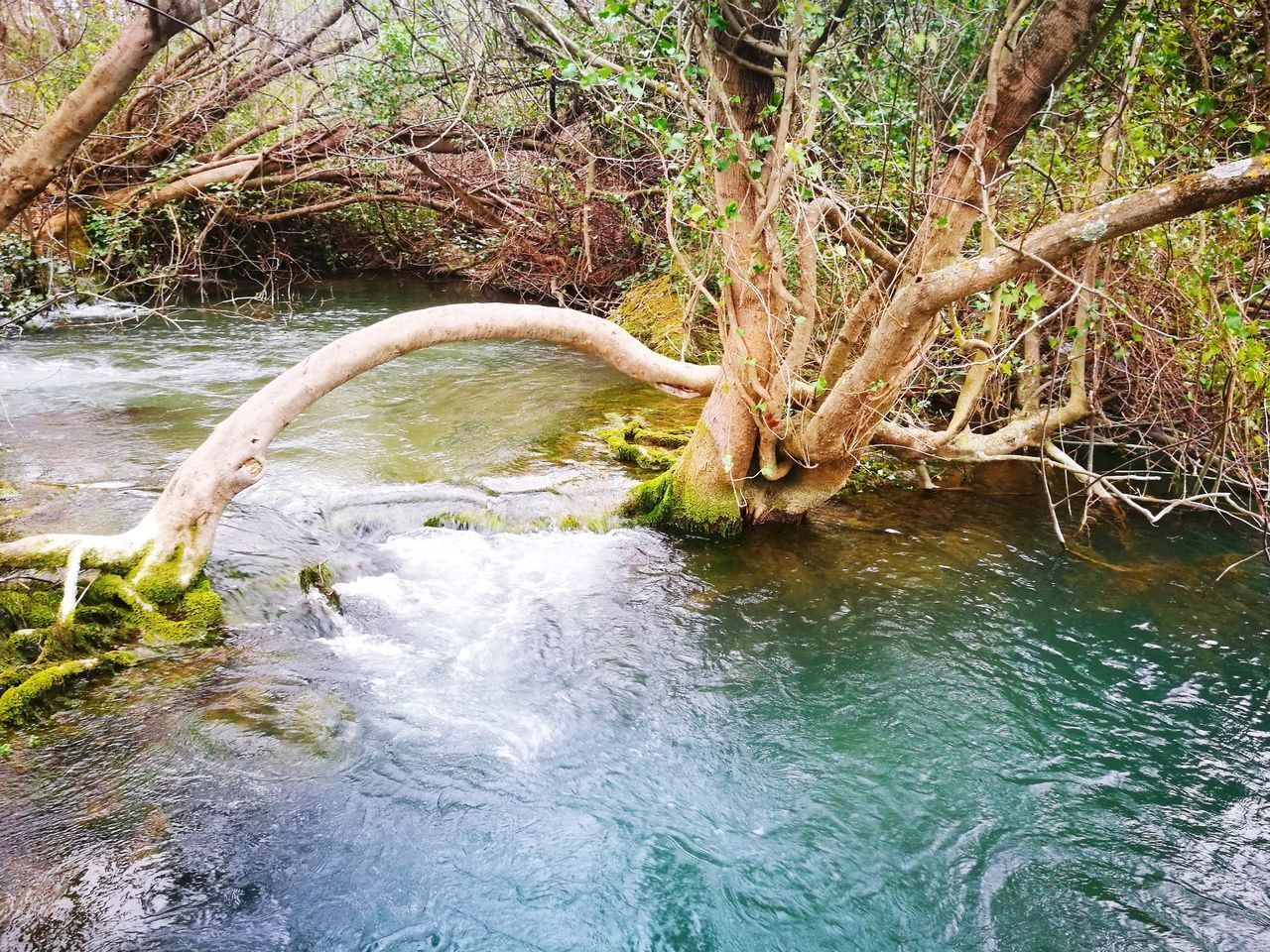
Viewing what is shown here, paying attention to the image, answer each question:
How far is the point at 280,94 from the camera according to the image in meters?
13.9

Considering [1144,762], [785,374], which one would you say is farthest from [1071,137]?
[1144,762]

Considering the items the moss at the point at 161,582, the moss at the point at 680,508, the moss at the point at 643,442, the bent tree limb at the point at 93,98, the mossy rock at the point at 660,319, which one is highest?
the bent tree limb at the point at 93,98

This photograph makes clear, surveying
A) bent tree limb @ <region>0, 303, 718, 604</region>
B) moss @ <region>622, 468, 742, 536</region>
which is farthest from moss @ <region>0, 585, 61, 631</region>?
moss @ <region>622, 468, 742, 536</region>

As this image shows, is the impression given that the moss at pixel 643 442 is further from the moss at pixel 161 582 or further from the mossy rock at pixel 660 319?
the moss at pixel 161 582

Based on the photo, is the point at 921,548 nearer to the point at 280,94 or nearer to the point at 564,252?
the point at 564,252

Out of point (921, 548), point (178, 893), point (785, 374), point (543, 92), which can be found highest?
point (543, 92)

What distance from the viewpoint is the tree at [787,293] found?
16.4 feet

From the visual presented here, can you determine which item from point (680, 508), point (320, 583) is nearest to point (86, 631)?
point (320, 583)

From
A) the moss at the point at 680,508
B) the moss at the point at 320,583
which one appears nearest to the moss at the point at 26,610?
the moss at the point at 320,583

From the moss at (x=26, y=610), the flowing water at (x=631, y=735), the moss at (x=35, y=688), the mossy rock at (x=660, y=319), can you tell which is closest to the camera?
the flowing water at (x=631, y=735)

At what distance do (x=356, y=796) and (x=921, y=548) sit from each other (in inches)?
211

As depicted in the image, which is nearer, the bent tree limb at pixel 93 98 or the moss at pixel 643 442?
the bent tree limb at pixel 93 98

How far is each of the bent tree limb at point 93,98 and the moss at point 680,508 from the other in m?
4.89

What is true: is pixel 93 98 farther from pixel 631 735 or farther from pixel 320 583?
pixel 631 735
